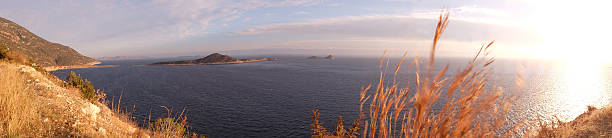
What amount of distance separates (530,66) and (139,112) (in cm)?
4458

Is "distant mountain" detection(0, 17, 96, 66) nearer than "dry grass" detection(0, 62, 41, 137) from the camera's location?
No

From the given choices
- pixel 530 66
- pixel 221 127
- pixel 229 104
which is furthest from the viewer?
pixel 229 104

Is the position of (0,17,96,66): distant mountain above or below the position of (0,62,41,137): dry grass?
above

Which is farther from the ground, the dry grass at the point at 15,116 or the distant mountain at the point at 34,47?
the distant mountain at the point at 34,47

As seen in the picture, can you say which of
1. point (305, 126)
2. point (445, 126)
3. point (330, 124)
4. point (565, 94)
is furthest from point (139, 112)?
point (565, 94)

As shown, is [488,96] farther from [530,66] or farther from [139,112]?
[139,112]

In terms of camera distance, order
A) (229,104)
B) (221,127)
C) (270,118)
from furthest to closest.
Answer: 1. (229,104)
2. (270,118)
3. (221,127)

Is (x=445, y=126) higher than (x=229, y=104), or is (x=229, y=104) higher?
(x=445, y=126)

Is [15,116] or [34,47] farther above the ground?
[34,47]

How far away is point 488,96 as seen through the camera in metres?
2.31

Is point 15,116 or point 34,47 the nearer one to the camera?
point 15,116

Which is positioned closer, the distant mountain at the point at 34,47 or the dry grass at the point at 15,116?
the dry grass at the point at 15,116

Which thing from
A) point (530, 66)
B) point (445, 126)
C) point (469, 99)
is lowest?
point (445, 126)

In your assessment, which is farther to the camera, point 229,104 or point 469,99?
point 229,104
